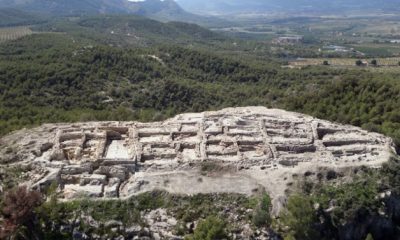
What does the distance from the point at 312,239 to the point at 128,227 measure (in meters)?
9.81

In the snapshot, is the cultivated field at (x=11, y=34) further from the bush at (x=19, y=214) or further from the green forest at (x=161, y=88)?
the bush at (x=19, y=214)

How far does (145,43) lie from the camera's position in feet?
445

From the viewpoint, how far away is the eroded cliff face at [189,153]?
83.9ft

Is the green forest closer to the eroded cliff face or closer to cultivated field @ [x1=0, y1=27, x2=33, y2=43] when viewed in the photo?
the eroded cliff face

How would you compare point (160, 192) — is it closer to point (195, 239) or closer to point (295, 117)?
point (195, 239)

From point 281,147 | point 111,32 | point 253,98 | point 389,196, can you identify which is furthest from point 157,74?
point 111,32

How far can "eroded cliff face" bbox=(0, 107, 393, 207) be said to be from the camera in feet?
83.9

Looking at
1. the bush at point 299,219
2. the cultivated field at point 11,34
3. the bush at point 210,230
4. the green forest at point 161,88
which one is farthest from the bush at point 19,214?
the cultivated field at point 11,34

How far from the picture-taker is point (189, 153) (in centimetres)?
2897

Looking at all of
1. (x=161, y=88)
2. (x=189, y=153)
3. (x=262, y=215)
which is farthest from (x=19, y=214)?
(x=161, y=88)

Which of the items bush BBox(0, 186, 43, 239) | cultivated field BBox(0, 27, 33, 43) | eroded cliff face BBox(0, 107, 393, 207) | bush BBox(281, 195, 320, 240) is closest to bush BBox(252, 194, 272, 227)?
bush BBox(281, 195, 320, 240)

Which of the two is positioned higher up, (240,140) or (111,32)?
(240,140)

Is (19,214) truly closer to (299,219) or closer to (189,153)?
(189,153)

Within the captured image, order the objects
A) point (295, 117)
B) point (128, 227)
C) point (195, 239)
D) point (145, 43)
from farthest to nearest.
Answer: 1. point (145, 43)
2. point (295, 117)
3. point (128, 227)
4. point (195, 239)
